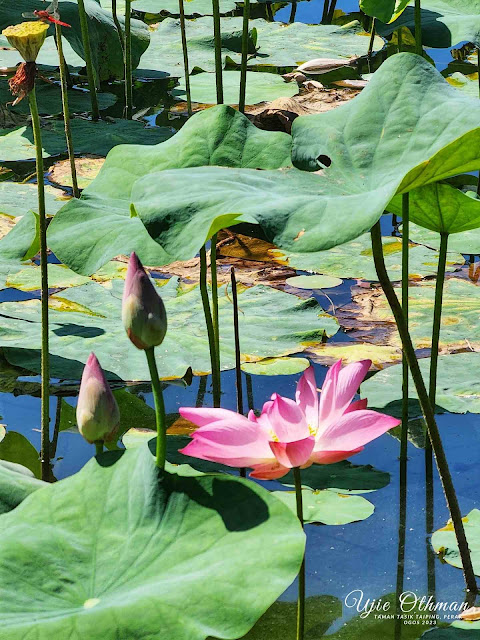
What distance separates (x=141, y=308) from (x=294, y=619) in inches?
21.4

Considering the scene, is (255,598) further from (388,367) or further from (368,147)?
(388,367)

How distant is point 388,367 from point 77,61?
10.3 ft

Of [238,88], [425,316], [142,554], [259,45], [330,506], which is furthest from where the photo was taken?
[259,45]

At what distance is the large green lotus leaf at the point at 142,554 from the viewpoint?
889 mm

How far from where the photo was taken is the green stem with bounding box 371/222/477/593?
1220 millimetres

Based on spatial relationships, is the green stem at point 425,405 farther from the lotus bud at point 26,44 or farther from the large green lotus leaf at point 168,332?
the large green lotus leaf at point 168,332

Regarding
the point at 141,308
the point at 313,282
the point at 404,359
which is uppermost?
the point at 141,308

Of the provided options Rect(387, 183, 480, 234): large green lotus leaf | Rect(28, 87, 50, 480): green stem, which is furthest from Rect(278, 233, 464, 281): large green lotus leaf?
Rect(28, 87, 50, 480): green stem

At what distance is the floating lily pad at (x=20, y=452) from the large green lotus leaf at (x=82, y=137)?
192 centimetres

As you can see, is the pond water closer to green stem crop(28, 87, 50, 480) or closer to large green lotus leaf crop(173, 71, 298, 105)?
green stem crop(28, 87, 50, 480)

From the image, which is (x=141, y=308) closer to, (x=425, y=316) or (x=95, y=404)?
(x=95, y=404)

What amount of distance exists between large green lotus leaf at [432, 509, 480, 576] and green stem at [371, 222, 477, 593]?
40 mm

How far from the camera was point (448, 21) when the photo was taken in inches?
129

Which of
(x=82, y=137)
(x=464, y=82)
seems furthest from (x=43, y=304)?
(x=464, y=82)
